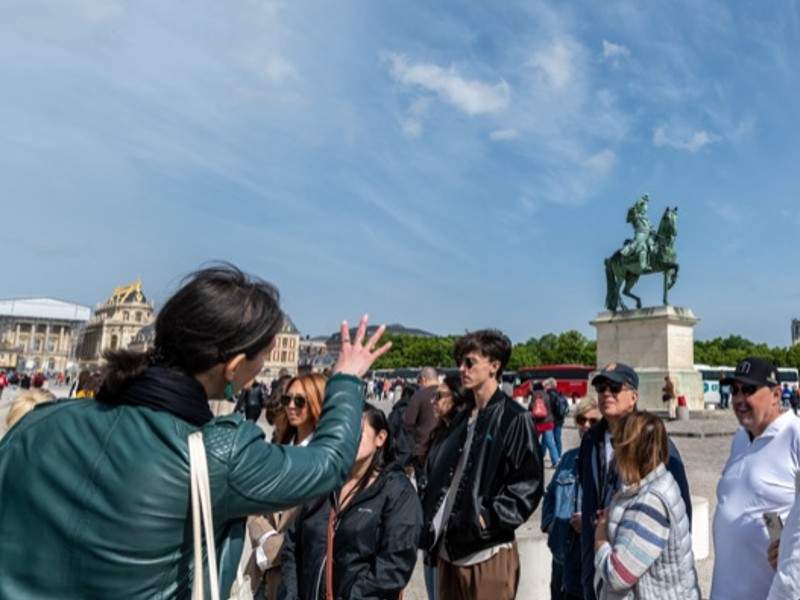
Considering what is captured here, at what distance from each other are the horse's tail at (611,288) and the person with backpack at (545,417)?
14.7 m

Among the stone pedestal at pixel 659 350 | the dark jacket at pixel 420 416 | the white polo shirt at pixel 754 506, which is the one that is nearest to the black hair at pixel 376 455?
the white polo shirt at pixel 754 506

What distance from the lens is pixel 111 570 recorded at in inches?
55.6

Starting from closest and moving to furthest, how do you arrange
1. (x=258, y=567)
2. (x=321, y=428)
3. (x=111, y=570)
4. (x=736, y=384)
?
(x=111, y=570)
(x=321, y=428)
(x=258, y=567)
(x=736, y=384)

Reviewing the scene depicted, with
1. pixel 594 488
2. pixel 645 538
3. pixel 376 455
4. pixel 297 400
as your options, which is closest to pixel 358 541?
pixel 376 455

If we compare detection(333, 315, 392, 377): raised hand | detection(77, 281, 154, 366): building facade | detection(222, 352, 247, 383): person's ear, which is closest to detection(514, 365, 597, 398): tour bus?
detection(333, 315, 392, 377): raised hand

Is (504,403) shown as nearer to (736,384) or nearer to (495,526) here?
(495,526)

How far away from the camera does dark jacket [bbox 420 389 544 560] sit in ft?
11.0

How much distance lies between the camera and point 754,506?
129 inches

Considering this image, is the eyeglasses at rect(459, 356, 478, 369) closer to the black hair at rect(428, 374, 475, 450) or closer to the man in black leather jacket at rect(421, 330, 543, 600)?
the man in black leather jacket at rect(421, 330, 543, 600)

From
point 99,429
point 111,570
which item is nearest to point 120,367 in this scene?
point 99,429

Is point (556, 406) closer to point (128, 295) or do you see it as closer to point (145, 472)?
point (145, 472)

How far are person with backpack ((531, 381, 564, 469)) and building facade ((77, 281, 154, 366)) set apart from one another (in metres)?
137

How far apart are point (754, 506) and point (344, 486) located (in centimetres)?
204

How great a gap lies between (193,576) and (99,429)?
391mm
